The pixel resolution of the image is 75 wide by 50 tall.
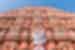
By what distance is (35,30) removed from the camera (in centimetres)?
147

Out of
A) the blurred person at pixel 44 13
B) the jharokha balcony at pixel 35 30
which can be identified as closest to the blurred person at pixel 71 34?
the jharokha balcony at pixel 35 30

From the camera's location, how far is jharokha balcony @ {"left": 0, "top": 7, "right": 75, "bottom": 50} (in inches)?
57.0

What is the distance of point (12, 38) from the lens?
4.83ft

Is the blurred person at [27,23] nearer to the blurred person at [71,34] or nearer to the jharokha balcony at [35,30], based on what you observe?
the jharokha balcony at [35,30]

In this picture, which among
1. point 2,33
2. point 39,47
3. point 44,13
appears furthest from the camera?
point 44,13

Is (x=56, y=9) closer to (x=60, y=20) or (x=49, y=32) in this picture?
(x=60, y=20)

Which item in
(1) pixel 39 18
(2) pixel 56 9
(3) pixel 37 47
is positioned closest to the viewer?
(3) pixel 37 47

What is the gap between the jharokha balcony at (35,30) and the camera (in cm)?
145

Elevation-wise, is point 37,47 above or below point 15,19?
below

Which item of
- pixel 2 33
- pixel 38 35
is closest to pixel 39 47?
pixel 38 35

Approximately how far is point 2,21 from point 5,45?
10.0 inches

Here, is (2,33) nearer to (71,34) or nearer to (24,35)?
(24,35)

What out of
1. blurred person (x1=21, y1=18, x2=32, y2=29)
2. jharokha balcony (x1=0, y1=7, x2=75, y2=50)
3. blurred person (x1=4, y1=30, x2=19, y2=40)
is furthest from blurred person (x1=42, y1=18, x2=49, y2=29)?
blurred person (x1=4, y1=30, x2=19, y2=40)

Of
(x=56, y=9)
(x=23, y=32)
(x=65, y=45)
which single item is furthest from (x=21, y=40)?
(x=56, y=9)
